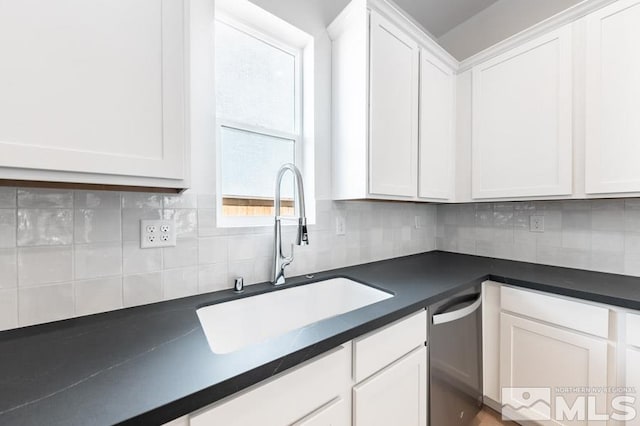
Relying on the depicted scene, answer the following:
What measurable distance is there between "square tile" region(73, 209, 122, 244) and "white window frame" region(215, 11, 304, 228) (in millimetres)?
396

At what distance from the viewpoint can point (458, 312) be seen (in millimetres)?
1254

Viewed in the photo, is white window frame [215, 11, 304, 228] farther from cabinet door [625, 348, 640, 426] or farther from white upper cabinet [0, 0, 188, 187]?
cabinet door [625, 348, 640, 426]

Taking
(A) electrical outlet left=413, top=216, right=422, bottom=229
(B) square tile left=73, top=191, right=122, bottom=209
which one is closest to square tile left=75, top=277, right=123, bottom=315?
(B) square tile left=73, top=191, right=122, bottom=209

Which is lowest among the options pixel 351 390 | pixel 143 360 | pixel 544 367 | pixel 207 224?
pixel 544 367

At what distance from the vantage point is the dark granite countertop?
479mm

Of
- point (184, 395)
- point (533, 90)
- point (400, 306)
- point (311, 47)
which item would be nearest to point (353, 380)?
point (400, 306)

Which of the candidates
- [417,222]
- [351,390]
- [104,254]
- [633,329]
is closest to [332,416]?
[351,390]

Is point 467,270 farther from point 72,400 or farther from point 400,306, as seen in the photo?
point 72,400

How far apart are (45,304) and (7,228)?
25 cm

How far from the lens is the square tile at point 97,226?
865 mm

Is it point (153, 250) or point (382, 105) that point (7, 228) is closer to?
point (153, 250)

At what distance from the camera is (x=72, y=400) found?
0.49 meters

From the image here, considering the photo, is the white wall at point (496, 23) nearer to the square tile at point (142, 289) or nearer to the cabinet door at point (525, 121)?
the cabinet door at point (525, 121)

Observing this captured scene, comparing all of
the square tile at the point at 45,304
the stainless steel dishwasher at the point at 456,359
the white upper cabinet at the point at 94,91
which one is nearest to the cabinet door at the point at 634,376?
the stainless steel dishwasher at the point at 456,359
